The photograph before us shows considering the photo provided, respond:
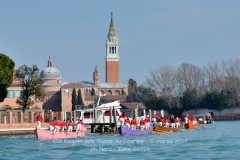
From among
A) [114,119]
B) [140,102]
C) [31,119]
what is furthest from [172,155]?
[140,102]

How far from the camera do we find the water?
57.9 metres

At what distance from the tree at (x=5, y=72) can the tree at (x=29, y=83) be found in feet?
38.1

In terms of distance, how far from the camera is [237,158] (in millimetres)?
54906

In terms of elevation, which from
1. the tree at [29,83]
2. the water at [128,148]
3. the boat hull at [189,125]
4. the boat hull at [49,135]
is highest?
the tree at [29,83]

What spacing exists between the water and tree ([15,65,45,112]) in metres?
41.5

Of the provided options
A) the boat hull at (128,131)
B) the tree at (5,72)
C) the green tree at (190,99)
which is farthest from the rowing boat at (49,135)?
the green tree at (190,99)

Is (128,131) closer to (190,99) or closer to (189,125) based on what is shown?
(189,125)

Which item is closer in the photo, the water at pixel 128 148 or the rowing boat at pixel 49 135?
the water at pixel 128 148

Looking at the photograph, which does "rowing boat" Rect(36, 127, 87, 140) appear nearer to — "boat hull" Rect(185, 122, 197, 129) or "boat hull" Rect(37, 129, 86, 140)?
"boat hull" Rect(37, 129, 86, 140)

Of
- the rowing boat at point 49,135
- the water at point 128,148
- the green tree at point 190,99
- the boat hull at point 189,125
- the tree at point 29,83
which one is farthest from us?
the green tree at point 190,99

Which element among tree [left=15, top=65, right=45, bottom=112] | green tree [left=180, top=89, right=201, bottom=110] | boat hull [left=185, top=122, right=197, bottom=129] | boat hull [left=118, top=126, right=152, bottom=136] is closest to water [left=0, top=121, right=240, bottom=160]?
boat hull [left=118, top=126, right=152, bottom=136]

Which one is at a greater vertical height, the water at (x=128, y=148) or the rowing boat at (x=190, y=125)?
the rowing boat at (x=190, y=125)

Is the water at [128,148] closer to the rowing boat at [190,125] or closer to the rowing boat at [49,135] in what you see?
the rowing boat at [49,135]

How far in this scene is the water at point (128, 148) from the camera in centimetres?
5791
